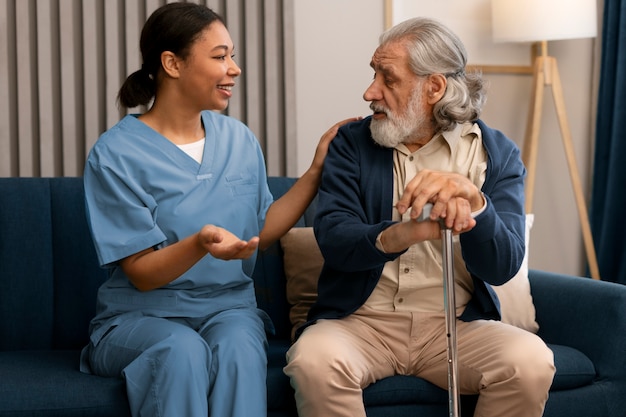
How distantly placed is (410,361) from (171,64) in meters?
0.95

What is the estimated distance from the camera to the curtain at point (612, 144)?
146 inches

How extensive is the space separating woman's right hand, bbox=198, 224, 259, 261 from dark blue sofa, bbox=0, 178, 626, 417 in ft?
1.32

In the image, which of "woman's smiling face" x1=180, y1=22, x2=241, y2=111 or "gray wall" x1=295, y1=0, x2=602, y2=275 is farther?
"gray wall" x1=295, y1=0, x2=602, y2=275

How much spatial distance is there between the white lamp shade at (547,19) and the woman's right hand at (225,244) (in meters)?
1.97

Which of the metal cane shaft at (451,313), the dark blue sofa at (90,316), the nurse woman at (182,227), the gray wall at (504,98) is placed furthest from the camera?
the gray wall at (504,98)

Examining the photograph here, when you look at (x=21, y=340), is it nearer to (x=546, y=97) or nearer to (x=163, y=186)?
(x=163, y=186)

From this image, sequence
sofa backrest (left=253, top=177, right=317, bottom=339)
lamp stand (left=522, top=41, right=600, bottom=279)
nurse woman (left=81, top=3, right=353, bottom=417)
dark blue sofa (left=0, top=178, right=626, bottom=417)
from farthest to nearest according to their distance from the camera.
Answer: lamp stand (left=522, top=41, right=600, bottom=279) → sofa backrest (left=253, top=177, right=317, bottom=339) → dark blue sofa (left=0, top=178, right=626, bottom=417) → nurse woman (left=81, top=3, right=353, bottom=417)

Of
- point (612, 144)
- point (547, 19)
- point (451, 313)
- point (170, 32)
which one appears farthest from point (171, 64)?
point (612, 144)

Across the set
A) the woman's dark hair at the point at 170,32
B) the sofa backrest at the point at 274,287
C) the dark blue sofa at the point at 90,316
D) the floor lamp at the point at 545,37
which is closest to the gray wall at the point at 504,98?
the floor lamp at the point at 545,37

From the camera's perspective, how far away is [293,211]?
2484 millimetres

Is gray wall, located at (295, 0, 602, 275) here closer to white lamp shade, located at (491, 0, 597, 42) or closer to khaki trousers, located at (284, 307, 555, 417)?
white lamp shade, located at (491, 0, 597, 42)

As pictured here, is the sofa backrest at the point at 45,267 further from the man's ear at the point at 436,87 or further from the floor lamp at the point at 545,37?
the floor lamp at the point at 545,37

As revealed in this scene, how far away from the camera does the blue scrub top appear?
7.33 ft

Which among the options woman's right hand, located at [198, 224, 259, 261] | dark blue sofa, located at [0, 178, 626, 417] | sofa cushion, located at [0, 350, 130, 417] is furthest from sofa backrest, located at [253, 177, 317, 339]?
woman's right hand, located at [198, 224, 259, 261]
